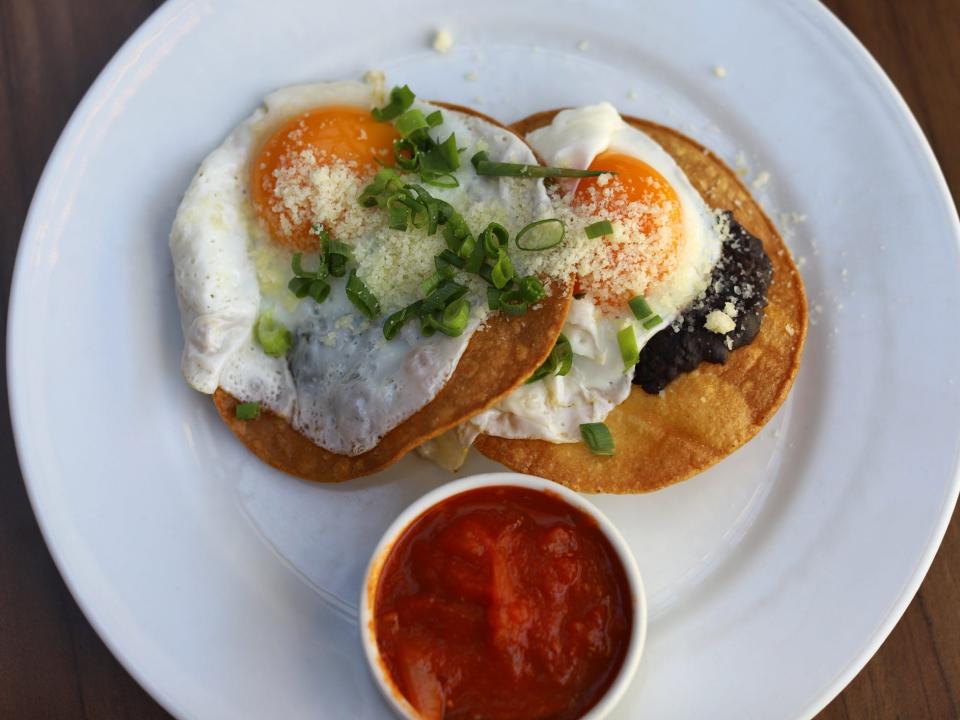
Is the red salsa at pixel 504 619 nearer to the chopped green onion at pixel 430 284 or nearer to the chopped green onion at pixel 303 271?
the chopped green onion at pixel 430 284

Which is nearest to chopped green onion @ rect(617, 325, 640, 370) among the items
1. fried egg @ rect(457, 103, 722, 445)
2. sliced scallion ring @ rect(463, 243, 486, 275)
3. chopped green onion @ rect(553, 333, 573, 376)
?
fried egg @ rect(457, 103, 722, 445)

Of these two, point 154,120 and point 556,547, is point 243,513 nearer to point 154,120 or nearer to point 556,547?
point 556,547

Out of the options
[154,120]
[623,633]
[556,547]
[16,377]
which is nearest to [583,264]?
[556,547]

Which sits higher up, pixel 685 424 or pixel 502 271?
pixel 502 271

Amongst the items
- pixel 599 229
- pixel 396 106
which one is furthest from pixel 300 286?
pixel 599 229

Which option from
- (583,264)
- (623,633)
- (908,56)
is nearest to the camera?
(623,633)

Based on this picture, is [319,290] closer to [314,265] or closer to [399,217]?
[314,265]
